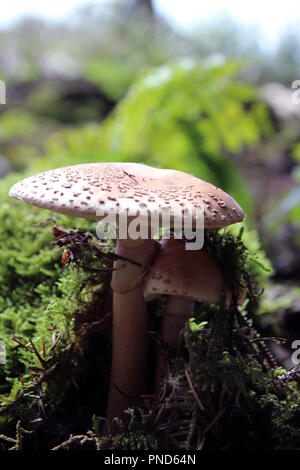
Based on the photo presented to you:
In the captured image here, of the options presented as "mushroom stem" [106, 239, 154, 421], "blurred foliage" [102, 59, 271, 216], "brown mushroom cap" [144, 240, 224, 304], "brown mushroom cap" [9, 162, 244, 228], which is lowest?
"mushroom stem" [106, 239, 154, 421]

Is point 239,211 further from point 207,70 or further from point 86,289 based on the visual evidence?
point 207,70

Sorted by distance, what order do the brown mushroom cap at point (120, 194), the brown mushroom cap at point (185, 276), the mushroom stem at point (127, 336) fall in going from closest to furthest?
the brown mushroom cap at point (120, 194), the brown mushroom cap at point (185, 276), the mushroom stem at point (127, 336)

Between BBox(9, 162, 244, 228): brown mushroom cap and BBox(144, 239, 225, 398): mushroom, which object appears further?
BBox(144, 239, 225, 398): mushroom

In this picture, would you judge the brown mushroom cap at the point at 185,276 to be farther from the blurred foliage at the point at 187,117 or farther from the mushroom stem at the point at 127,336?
the blurred foliage at the point at 187,117

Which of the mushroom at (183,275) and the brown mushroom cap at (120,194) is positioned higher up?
the brown mushroom cap at (120,194)

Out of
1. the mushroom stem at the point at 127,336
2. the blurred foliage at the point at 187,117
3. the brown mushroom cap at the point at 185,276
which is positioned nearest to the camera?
the brown mushroom cap at the point at 185,276

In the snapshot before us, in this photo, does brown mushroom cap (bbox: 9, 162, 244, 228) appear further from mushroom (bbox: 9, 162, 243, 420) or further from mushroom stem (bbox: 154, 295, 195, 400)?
mushroom stem (bbox: 154, 295, 195, 400)

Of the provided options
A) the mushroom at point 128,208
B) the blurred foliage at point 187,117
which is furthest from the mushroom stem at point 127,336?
the blurred foliage at point 187,117

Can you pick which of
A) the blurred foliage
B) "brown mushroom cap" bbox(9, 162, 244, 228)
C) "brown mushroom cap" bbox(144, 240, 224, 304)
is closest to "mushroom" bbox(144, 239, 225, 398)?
"brown mushroom cap" bbox(144, 240, 224, 304)

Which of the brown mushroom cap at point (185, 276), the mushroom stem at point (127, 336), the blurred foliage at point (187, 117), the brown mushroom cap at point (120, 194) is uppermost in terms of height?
the blurred foliage at point (187, 117)
